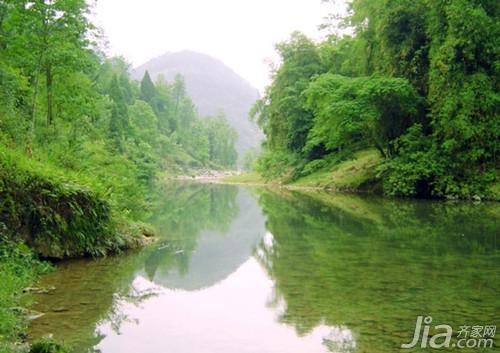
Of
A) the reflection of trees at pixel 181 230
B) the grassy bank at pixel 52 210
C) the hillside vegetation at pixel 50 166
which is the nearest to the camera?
the hillside vegetation at pixel 50 166

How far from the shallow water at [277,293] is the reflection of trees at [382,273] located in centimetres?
2

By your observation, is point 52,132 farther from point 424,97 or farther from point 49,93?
point 424,97

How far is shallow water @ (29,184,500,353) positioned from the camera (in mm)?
5902

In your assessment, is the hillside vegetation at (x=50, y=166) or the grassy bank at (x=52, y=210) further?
the grassy bank at (x=52, y=210)

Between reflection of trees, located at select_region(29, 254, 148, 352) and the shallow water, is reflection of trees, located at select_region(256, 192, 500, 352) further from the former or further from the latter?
reflection of trees, located at select_region(29, 254, 148, 352)

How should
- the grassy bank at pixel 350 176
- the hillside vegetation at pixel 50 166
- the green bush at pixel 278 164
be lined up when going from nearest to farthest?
the hillside vegetation at pixel 50 166
the grassy bank at pixel 350 176
the green bush at pixel 278 164

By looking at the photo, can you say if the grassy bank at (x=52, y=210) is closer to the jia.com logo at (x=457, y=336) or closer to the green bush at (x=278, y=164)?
the jia.com logo at (x=457, y=336)

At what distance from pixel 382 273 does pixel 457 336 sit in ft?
11.1

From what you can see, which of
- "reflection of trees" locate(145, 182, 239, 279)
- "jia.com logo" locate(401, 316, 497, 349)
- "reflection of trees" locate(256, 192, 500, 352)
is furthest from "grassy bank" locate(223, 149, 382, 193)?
"jia.com logo" locate(401, 316, 497, 349)

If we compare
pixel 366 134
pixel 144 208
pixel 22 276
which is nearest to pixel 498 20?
pixel 366 134

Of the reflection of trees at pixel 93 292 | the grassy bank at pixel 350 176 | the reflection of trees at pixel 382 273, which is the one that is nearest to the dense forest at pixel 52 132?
the reflection of trees at pixel 93 292

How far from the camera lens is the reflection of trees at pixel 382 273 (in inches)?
253

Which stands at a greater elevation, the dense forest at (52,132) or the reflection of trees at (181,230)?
the dense forest at (52,132)

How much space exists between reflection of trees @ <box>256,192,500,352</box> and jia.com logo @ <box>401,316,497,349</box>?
0.14 meters
